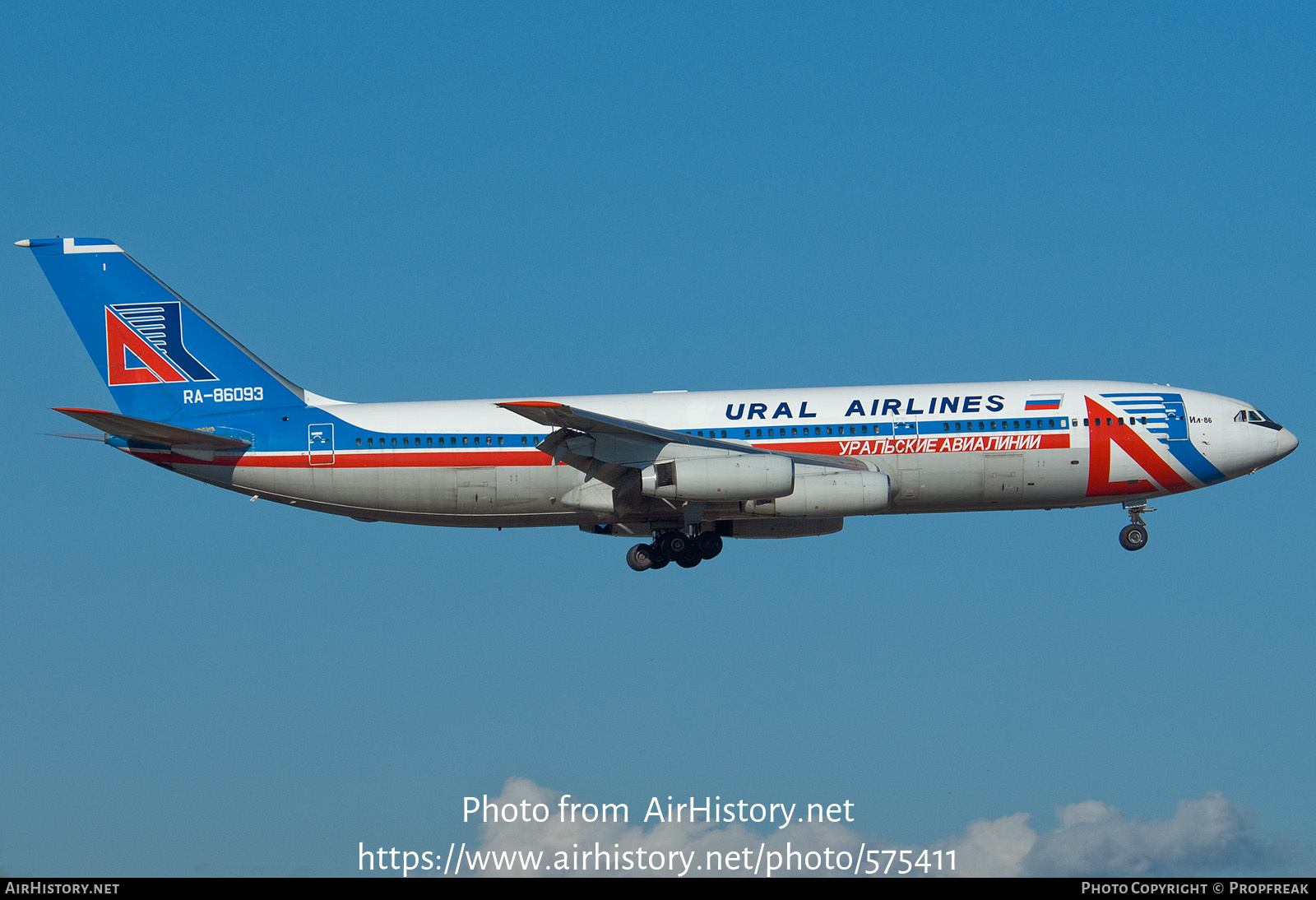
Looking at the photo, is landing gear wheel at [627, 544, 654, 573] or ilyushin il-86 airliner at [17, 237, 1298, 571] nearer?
ilyushin il-86 airliner at [17, 237, 1298, 571]

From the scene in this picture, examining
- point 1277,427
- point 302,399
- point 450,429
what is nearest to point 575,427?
point 450,429

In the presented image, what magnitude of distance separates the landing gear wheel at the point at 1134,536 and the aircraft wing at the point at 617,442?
30.0 ft

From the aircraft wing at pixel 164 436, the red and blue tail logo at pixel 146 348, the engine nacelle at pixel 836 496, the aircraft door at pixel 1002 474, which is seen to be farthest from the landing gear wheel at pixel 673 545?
the red and blue tail logo at pixel 146 348

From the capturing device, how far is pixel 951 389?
44656 millimetres

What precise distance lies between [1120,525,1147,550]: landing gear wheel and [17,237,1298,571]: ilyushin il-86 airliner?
159 cm

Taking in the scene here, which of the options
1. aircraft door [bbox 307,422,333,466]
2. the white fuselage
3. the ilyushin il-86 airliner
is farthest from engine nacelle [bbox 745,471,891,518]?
aircraft door [bbox 307,422,333,466]

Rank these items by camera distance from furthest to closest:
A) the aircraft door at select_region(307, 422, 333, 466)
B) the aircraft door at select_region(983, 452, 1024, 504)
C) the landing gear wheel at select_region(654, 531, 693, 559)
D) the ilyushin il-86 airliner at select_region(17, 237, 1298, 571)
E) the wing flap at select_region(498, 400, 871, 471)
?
the landing gear wheel at select_region(654, 531, 693, 559)
the aircraft door at select_region(307, 422, 333, 466)
the aircraft door at select_region(983, 452, 1024, 504)
the ilyushin il-86 airliner at select_region(17, 237, 1298, 571)
the wing flap at select_region(498, 400, 871, 471)

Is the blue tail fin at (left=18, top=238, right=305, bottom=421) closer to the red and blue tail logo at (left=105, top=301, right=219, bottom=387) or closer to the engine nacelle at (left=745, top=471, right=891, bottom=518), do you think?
the red and blue tail logo at (left=105, top=301, right=219, bottom=387)

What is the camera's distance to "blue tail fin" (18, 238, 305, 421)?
1796 inches

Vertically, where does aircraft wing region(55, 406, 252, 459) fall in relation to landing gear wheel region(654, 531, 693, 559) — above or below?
above

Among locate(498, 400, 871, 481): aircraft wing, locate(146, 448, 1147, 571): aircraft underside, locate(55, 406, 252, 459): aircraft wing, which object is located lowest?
locate(146, 448, 1147, 571): aircraft underside

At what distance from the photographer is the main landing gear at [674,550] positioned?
1796 inches

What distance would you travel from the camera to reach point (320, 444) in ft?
145
